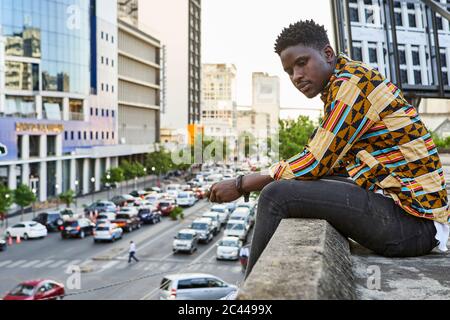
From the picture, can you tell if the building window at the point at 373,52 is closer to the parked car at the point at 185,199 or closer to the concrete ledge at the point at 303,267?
the concrete ledge at the point at 303,267

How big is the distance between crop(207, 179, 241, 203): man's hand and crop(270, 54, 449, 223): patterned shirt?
1.00 ft

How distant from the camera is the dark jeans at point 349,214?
9.02 feet

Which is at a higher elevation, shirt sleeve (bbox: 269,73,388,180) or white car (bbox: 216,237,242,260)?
shirt sleeve (bbox: 269,73,388,180)

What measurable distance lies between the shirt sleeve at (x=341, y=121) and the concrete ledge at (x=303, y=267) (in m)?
0.29

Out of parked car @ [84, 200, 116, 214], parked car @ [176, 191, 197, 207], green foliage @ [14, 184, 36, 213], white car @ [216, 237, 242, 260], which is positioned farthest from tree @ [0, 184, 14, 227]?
white car @ [216, 237, 242, 260]

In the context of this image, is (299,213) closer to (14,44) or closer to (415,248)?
(415,248)

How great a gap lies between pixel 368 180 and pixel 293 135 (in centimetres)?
2943

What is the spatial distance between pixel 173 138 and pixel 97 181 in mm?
31527

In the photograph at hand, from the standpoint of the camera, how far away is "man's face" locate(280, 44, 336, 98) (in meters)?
2.93

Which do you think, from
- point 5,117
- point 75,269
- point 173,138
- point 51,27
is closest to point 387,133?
point 75,269

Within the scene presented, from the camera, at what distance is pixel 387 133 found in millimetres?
2801

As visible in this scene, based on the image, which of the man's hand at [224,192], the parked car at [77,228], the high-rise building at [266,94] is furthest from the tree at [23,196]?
the high-rise building at [266,94]

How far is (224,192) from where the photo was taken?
3.09m

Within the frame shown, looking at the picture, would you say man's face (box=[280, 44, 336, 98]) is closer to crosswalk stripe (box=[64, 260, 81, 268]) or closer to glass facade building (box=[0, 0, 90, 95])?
crosswalk stripe (box=[64, 260, 81, 268])
